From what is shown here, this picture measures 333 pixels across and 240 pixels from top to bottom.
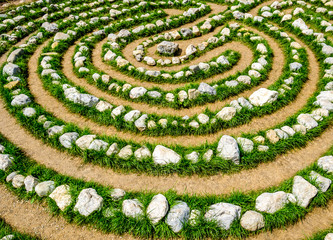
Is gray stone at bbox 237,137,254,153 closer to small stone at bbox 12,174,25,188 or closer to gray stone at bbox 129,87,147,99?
gray stone at bbox 129,87,147,99

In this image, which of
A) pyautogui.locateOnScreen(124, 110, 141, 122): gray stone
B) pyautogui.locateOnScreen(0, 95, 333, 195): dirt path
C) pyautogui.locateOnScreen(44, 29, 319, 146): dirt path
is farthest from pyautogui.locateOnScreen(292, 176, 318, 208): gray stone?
pyautogui.locateOnScreen(124, 110, 141, 122): gray stone

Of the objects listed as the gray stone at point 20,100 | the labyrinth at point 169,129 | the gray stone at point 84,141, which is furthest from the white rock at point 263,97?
the gray stone at point 20,100

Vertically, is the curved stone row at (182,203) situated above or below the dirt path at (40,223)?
above

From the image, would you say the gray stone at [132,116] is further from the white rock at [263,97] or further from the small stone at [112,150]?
the white rock at [263,97]

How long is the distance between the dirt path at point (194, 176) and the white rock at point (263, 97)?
1.97m

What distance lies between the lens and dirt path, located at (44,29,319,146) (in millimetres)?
7996

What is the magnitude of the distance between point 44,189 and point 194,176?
393 cm

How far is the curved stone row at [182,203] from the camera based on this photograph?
18.4 feet

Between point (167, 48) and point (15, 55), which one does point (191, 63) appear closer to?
point (167, 48)

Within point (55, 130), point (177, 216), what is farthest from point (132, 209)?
point (55, 130)

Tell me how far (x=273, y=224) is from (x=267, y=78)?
20.9ft

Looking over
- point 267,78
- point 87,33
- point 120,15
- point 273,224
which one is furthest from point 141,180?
point 120,15

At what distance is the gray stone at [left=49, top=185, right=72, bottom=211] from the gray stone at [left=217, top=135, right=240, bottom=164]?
4.13 m

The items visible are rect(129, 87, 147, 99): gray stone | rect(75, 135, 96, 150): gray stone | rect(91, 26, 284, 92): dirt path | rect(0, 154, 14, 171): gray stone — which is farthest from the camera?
rect(91, 26, 284, 92): dirt path
